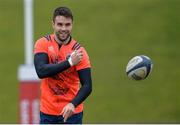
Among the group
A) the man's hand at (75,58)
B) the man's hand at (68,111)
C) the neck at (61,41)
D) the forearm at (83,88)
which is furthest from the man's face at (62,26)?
the man's hand at (68,111)

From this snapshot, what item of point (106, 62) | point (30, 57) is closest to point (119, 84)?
point (106, 62)

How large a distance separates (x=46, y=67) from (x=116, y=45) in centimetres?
987

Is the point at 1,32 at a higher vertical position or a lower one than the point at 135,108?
higher

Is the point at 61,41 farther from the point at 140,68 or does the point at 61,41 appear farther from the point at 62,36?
the point at 140,68

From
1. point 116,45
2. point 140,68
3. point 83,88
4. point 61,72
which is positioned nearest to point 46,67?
point 61,72

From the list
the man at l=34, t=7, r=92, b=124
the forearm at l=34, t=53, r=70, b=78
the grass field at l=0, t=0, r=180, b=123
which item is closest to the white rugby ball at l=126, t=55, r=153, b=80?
the man at l=34, t=7, r=92, b=124

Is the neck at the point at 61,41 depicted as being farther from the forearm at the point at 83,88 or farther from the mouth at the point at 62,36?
the forearm at the point at 83,88

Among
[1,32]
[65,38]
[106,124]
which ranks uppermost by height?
[1,32]

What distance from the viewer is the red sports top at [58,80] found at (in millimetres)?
7641

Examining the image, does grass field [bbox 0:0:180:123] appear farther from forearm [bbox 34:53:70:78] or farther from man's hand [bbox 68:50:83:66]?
man's hand [bbox 68:50:83:66]

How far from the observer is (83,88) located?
746 centimetres

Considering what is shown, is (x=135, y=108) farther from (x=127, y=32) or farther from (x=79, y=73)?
(x=79, y=73)

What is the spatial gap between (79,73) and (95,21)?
31.8ft

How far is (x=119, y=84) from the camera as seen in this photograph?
16703 millimetres
